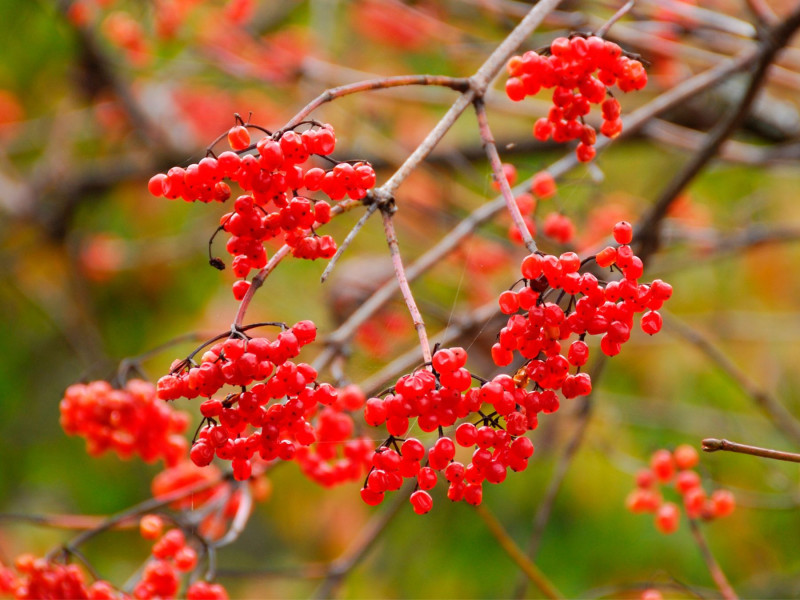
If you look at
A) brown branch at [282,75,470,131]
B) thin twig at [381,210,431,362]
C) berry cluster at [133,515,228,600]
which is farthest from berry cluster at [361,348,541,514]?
berry cluster at [133,515,228,600]

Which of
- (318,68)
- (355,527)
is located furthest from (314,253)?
(355,527)

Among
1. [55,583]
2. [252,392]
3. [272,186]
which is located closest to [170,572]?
[55,583]

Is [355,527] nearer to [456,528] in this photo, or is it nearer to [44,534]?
[456,528]

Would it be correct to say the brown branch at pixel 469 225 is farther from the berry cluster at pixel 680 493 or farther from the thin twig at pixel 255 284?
the berry cluster at pixel 680 493

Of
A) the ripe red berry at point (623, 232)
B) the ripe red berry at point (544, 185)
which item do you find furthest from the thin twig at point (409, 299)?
the ripe red berry at point (544, 185)

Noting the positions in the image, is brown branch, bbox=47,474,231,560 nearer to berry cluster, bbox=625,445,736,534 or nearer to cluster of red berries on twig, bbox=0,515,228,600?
cluster of red berries on twig, bbox=0,515,228,600

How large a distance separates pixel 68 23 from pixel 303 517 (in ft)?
8.83

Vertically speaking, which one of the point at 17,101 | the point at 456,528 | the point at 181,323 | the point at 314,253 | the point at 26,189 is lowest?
the point at 314,253

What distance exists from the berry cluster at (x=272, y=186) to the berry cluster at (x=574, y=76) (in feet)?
0.97

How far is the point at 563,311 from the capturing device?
1017 millimetres

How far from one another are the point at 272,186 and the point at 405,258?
99.9 inches

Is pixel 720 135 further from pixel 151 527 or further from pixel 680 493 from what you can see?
pixel 151 527

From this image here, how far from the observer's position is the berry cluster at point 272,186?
0.99 meters

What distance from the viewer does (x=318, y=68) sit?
11.0ft
